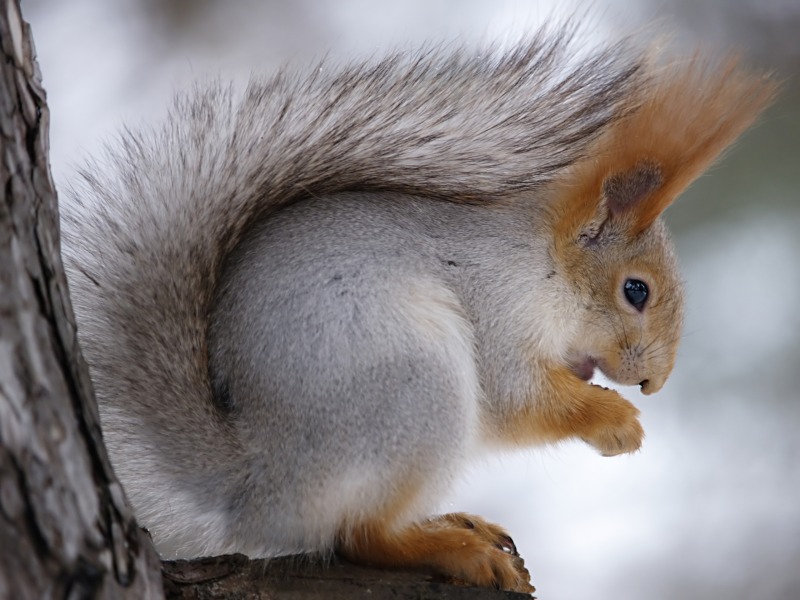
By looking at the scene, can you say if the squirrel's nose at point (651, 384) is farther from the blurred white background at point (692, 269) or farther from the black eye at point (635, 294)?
the blurred white background at point (692, 269)

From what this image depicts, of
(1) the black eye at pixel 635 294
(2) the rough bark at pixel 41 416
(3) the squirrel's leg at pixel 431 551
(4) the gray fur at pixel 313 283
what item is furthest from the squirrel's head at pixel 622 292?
(2) the rough bark at pixel 41 416

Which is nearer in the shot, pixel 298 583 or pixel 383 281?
pixel 298 583

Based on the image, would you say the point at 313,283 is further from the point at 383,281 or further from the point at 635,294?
the point at 635,294

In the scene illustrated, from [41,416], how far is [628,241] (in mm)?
1203

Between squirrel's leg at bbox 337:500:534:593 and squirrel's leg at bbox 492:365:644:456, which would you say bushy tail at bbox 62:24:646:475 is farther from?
squirrel's leg at bbox 492:365:644:456

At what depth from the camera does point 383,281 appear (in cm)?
144

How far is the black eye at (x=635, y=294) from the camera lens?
68.0 inches

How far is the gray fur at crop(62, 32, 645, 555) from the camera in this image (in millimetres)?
1349

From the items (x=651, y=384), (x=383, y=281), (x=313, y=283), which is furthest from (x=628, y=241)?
(x=313, y=283)

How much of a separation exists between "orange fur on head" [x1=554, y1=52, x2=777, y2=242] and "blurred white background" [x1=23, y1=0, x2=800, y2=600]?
98cm

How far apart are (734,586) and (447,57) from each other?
73.5 inches

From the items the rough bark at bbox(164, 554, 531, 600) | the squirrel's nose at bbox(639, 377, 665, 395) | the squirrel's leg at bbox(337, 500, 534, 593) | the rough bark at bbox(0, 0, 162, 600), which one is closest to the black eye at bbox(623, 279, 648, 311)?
the squirrel's nose at bbox(639, 377, 665, 395)

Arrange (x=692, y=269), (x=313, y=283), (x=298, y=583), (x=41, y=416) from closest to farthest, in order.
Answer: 1. (x=41, y=416)
2. (x=298, y=583)
3. (x=313, y=283)
4. (x=692, y=269)

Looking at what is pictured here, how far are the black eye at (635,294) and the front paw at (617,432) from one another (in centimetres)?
18
